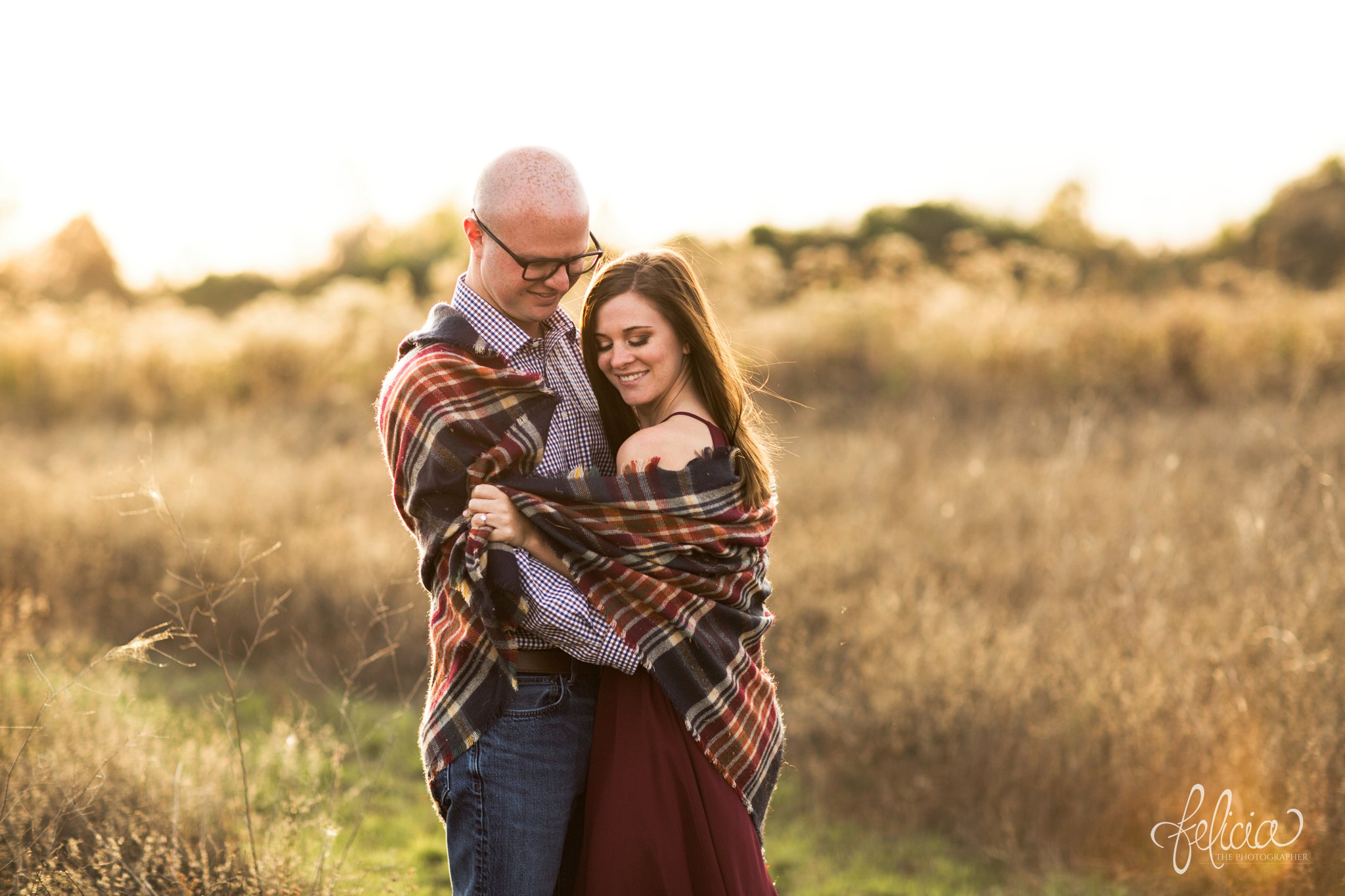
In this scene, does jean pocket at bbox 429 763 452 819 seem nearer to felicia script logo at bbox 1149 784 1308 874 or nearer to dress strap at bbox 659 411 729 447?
dress strap at bbox 659 411 729 447

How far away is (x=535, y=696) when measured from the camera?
2.57 metres

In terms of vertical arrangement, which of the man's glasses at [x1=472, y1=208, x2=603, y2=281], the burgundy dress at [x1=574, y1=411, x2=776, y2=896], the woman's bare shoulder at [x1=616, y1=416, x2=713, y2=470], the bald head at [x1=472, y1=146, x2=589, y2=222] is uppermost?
the bald head at [x1=472, y1=146, x2=589, y2=222]

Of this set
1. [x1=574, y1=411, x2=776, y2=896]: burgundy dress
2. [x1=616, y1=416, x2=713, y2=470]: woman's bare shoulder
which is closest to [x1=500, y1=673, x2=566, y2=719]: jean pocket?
[x1=574, y1=411, x2=776, y2=896]: burgundy dress

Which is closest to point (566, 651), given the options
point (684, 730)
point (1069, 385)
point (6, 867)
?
point (684, 730)

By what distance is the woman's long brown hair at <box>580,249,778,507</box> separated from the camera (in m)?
2.83

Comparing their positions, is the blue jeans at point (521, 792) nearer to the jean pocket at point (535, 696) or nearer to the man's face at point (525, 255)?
the jean pocket at point (535, 696)

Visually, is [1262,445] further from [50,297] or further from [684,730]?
[50,297]

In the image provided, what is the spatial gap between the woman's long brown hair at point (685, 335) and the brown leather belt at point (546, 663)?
66 centimetres

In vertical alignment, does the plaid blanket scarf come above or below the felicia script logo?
above

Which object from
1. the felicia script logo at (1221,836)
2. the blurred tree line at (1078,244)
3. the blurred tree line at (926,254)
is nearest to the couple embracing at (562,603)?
the felicia script logo at (1221,836)

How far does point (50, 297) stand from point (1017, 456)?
22605 millimetres

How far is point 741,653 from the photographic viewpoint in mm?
2701

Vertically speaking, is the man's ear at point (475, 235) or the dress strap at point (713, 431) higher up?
the man's ear at point (475, 235)

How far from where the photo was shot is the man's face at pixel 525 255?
2.64 metres
